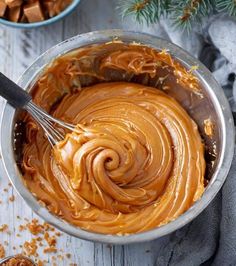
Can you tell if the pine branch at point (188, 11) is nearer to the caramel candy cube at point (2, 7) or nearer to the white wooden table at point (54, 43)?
the white wooden table at point (54, 43)

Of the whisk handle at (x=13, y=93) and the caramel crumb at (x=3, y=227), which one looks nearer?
the whisk handle at (x=13, y=93)

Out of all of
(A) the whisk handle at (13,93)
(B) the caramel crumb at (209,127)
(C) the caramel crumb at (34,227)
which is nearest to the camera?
(A) the whisk handle at (13,93)

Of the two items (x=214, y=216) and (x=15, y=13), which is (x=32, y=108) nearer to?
(x=15, y=13)

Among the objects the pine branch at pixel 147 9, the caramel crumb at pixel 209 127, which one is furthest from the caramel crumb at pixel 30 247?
the pine branch at pixel 147 9

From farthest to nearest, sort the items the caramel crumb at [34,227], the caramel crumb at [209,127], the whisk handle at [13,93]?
the caramel crumb at [34,227]
the caramel crumb at [209,127]
the whisk handle at [13,93]

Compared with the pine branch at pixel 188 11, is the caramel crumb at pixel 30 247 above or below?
below

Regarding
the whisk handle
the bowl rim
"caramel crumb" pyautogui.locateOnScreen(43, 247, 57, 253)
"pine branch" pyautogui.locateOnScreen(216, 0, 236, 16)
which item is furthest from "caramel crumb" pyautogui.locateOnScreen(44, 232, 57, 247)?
"pine branch" pyautogui.locateOnScreen(216, 0, 236, 16)

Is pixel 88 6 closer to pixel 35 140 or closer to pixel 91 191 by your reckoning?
pixel 35 140
